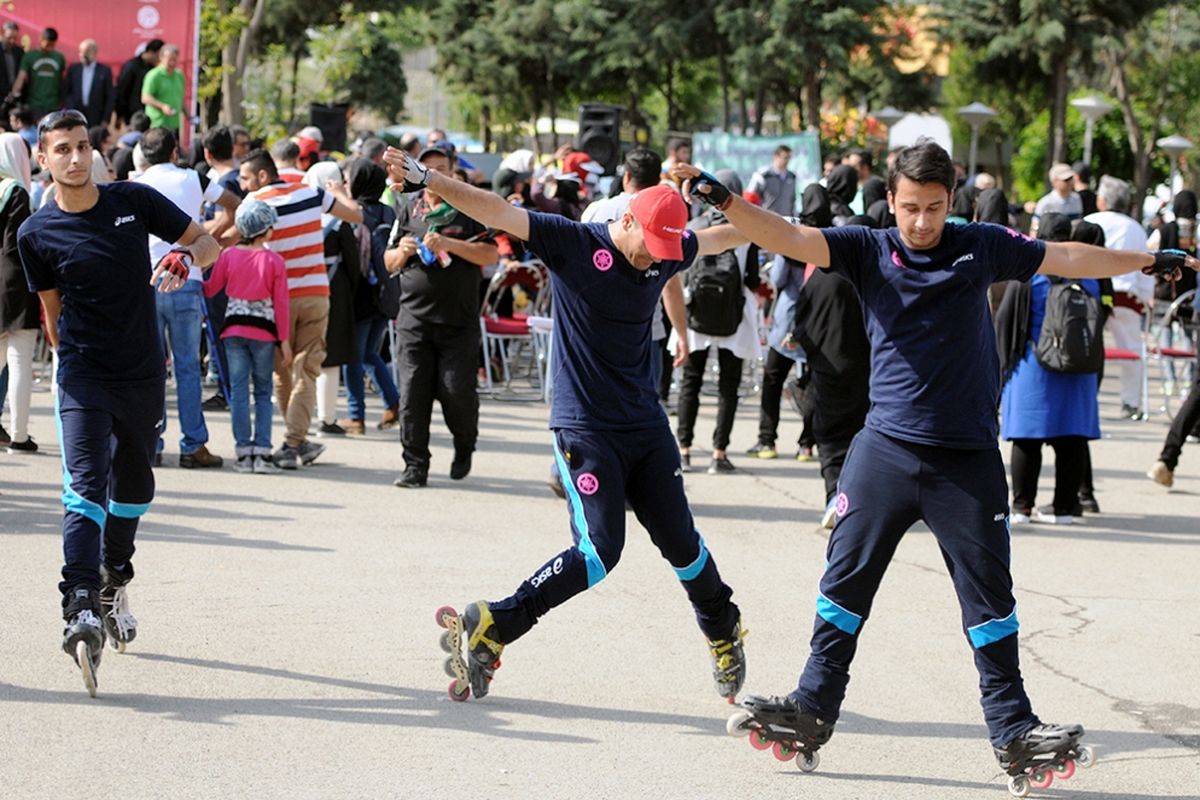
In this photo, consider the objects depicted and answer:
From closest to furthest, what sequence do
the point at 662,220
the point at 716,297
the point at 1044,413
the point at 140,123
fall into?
the point at 662,220
the point at 1044,413
the point at 716,297
the point at 140,123

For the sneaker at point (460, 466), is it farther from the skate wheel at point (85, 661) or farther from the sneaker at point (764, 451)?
the skate wheel at point (85, 661)

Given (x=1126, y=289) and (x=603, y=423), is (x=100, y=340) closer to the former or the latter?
(x=603, y=423)

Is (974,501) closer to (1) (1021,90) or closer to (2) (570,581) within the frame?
(2) (570,581)

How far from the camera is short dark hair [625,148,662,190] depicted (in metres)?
9.13

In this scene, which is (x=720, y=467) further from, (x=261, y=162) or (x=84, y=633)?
(x=84, y=633)

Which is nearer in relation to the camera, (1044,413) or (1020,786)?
(1020,786)

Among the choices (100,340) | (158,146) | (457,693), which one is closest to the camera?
(457,693)

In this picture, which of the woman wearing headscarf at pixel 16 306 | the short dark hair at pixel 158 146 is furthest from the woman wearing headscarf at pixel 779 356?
the woman wearing headscarf at pixel 16 306

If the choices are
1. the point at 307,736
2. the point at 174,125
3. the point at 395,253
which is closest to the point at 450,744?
the point at 307,736

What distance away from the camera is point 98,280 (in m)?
6.02

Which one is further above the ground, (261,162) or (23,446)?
(261,162)

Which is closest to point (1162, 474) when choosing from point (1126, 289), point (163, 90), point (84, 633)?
point (1126, 289)

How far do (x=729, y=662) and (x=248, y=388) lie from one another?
17.4 ft

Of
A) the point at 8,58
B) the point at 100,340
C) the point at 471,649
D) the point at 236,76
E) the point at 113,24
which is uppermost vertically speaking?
the point at 236,76
